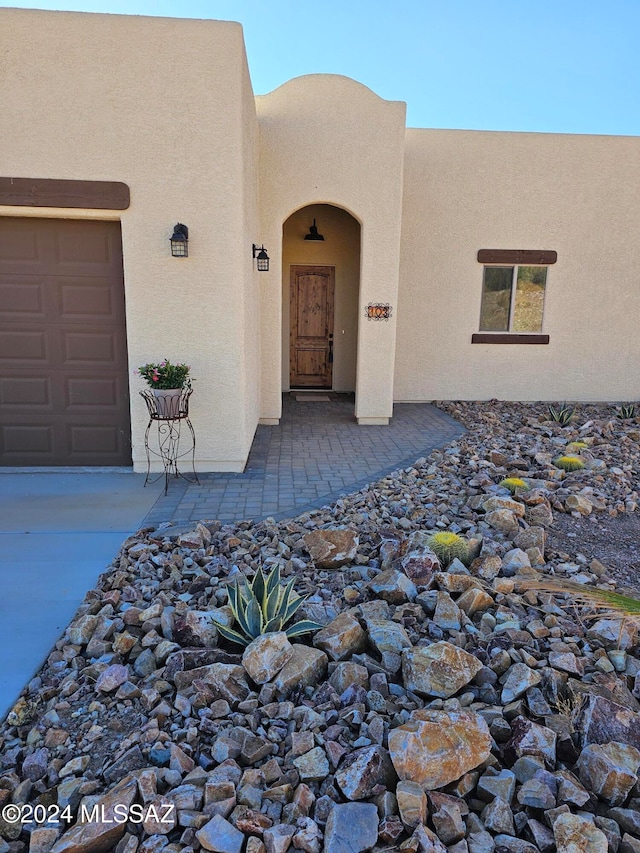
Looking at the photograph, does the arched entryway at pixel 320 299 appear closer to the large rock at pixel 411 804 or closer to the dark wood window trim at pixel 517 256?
the dark wood window trim at pixel 517 256

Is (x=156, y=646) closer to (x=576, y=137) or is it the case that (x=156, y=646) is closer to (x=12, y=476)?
(x=12, y=476)

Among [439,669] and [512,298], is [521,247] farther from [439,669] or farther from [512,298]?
[439,669]

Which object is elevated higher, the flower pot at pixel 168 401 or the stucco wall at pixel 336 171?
the stucco wall at pixel 336 171

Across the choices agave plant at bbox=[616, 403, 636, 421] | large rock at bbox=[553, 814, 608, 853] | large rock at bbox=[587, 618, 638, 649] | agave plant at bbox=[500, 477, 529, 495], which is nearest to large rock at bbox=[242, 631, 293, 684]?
large rock at bbox=[553, 814, 608, 853]

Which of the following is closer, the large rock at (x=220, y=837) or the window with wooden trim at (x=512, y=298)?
the large rock at (x=220, y=837)

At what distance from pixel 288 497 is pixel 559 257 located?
24.6ft

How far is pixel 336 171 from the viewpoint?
312 inches

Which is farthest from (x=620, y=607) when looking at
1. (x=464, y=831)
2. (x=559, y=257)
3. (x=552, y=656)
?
(x=559, y=257)

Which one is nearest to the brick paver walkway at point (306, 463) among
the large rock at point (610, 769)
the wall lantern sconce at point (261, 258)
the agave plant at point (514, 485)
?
the agave plant at point (514, 485)

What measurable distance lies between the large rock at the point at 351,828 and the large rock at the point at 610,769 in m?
0.79

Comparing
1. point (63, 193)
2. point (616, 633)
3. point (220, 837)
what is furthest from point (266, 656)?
point (63, 193)

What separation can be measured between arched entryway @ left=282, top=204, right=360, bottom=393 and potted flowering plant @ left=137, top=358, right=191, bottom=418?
222 inches

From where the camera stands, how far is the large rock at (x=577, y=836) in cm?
173

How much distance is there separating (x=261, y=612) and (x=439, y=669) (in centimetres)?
94
